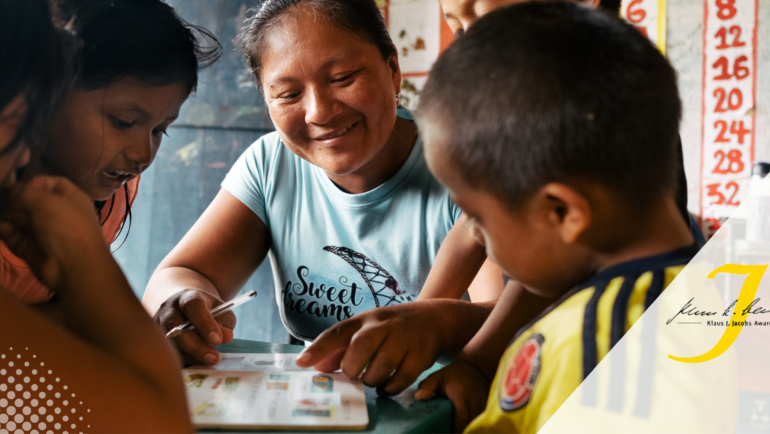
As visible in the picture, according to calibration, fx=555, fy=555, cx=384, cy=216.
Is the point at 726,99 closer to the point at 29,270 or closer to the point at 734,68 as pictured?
the point at 734,68

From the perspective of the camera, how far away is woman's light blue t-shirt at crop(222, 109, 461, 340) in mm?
854

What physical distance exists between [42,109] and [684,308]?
39cm

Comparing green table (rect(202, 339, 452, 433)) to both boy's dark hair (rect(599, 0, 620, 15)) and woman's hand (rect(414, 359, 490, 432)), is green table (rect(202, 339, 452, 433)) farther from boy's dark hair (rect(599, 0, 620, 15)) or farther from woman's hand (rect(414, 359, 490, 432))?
boy's dark hair (rect(599, 0, 620, 15))

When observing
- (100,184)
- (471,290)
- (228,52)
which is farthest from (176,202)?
(471,290)

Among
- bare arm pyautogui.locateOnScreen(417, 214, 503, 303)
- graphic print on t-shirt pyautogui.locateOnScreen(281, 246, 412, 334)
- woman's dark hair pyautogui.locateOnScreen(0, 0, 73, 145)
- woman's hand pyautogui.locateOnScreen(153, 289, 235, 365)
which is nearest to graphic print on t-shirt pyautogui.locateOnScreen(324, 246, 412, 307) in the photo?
graphic print on t-shirt pyautogui.locateOnScreen(281, 246, 412, 334)

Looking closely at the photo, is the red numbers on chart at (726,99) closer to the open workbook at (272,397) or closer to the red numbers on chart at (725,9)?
the red numbers on chart at (725,9)

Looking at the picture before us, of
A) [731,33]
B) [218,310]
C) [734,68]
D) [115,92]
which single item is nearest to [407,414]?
[218,310]

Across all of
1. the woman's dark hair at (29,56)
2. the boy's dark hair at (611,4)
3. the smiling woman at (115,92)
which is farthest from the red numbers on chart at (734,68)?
the woman's dark hair at (29,56)

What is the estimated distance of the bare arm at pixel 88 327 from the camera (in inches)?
10.6

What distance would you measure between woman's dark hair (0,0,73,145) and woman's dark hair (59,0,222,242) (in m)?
0.21

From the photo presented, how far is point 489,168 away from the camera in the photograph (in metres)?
0.37

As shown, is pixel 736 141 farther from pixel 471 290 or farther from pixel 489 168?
pixel 489 168

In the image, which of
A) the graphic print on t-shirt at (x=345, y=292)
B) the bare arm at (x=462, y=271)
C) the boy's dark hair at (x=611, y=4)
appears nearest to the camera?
the boy's dark hair at (x=611, y=4)

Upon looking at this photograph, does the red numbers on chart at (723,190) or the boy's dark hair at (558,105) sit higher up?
the boy's dark hair at (558,105)
